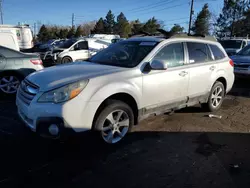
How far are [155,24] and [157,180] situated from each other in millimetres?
60700

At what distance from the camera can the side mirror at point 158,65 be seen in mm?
3697

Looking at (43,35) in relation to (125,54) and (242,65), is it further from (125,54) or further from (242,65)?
(125,54)

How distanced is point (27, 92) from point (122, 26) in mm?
65300

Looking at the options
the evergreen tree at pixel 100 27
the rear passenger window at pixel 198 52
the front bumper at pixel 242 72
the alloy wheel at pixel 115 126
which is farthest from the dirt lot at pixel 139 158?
the evergreen tree at pixel 100 27

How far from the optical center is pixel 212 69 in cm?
497

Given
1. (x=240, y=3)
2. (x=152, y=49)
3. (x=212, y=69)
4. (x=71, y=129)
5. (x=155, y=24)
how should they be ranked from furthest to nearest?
(x=155, y=24) < (x=240, y=3) < (x=212, y=69) < (x=152, y=49) < (x=71, y=129)

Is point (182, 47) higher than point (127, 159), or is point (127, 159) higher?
point (182, 47)

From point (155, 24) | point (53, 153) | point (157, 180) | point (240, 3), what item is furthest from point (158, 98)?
point (155, 24)

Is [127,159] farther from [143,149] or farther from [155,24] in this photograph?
[155,24]

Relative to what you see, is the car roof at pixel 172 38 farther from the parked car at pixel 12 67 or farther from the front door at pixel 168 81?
the parked car at pixel 12 67

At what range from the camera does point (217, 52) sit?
5.30 m

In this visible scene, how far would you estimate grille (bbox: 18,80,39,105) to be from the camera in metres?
3.19

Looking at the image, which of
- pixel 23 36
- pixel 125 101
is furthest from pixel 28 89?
pixel 23 36

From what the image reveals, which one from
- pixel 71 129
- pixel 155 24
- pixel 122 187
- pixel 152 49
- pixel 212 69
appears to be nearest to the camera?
pixel 122 187
